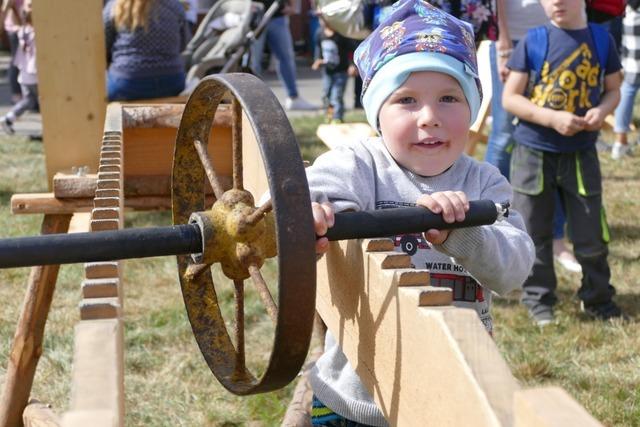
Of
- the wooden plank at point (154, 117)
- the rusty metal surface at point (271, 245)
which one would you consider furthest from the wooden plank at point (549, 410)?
the wooden plank at point (154, 117)

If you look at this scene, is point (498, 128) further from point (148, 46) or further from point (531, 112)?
point (148, 46)

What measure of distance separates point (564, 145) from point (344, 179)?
7.48ft

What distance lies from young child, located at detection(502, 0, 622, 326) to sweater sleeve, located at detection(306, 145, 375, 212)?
82.5 inches

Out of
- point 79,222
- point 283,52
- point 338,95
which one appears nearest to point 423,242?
point 79,222

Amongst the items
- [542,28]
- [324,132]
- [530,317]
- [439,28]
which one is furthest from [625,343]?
[439,28]

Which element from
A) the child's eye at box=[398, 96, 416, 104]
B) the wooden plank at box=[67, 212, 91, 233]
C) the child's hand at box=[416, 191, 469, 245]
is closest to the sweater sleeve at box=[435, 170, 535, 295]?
the child's hand at box=[416, 191, 469, 245]

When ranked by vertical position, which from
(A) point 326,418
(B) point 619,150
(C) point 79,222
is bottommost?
(B) point 619,150

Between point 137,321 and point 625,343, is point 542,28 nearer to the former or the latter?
point 625,343

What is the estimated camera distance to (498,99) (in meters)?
5.01

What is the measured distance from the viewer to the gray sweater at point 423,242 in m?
1.96

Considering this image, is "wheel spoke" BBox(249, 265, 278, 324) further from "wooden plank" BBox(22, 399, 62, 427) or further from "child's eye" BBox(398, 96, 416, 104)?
"wooden plank" BBox(22, 399, 62, 427)

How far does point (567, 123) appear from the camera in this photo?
398 centimetres

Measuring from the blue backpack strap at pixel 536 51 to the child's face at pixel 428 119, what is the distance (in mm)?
2119

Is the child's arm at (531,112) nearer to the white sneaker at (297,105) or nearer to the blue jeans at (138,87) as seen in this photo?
the blue jeans at (138,87)
